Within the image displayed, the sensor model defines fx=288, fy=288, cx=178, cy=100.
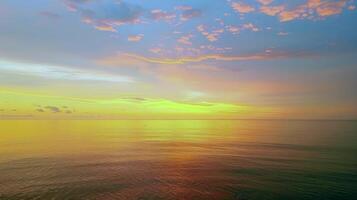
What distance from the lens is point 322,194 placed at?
39.5 metres

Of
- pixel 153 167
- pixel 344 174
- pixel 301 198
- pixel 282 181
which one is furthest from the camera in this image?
pixel 153 167

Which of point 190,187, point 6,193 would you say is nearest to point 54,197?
point 6,193

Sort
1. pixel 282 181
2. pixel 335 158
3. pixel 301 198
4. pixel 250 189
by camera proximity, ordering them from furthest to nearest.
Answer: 1. pixel 335 158
2. pixel 282 181
3. pixel 250 189
4. pixel 301 198

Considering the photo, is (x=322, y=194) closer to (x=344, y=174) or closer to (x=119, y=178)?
(x=344, y=174)

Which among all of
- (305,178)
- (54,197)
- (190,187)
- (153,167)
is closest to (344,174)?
(305,178)

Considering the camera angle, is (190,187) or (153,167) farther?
(153,167)

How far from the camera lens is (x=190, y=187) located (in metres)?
43.8

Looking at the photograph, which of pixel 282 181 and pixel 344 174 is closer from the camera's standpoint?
pixel 282 181

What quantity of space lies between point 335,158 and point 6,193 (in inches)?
2668

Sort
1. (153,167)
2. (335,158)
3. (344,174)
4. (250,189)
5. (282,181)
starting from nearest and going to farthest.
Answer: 1. (250,189)
2. (282,181)
3. (344,174)
4. (153,167)
5. (335,158)

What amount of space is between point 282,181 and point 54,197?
34537mm

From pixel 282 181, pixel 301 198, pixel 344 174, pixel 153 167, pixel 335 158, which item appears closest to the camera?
pixel 301 198

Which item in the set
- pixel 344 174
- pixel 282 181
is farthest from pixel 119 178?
pixel 344 174

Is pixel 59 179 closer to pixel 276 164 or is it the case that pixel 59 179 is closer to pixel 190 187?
pixel 190 187
